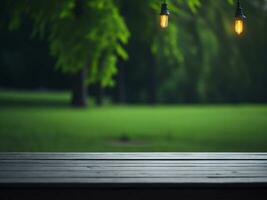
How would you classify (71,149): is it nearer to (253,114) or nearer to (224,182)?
(224,182)

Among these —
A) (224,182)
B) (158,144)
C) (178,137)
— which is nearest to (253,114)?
(178,137)

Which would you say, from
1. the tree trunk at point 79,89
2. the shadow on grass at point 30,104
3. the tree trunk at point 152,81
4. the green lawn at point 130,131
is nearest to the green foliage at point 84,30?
the green lawn at point 130,131

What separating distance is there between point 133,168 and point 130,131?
40.8 ft

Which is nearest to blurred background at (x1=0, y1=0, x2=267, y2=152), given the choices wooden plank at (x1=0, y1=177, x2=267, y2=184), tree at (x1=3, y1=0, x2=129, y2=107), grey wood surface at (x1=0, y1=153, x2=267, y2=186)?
tree at (x1=3, y1=0, x2=129, y2=107)

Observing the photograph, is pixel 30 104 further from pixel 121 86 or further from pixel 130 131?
pixel 130 131

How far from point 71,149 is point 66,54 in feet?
7.39

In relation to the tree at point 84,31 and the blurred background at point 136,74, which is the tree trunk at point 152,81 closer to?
the blurred background at point 136,74

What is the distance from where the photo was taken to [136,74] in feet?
109

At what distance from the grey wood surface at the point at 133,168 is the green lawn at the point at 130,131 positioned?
757 centimetres

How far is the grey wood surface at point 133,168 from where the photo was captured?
491cm

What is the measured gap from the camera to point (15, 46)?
3650 centimetres

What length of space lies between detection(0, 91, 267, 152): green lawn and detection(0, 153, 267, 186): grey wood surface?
24.8 feet
